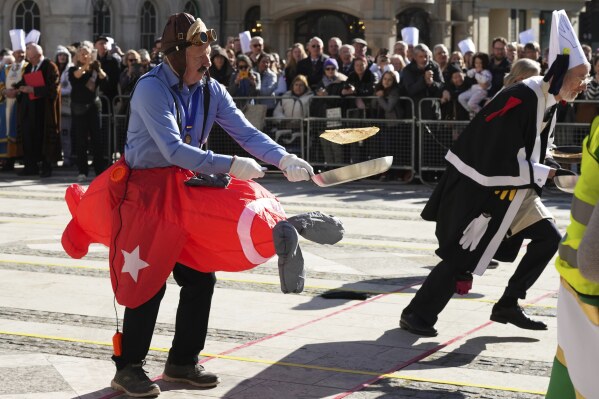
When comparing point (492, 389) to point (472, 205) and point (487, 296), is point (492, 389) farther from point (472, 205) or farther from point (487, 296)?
point (487, 296)

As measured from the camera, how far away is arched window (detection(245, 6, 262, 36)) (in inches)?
1416

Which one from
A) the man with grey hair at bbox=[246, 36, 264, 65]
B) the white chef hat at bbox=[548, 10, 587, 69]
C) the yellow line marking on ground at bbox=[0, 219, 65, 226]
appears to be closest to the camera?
the white chef hat at bbox=[548, 10, 587, 69]

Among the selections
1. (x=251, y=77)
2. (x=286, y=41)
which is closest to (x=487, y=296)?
(x=251, y=77)

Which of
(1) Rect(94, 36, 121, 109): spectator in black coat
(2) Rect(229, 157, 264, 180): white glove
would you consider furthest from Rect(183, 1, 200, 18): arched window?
(2) Rect(229, 157, 264, 180): white glove

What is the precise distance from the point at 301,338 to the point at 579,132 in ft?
31.0

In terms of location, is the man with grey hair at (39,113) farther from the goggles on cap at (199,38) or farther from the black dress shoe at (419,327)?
the goggles on cap at (199,38)

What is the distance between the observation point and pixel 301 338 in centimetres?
820

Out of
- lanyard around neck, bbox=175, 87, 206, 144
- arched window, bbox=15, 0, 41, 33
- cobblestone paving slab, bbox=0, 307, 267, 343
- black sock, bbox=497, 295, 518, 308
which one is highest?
arched window, bbox=15, 0, 41, 33

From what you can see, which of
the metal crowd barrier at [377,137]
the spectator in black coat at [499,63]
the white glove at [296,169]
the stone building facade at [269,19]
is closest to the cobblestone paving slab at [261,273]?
the white glove at [296,169]

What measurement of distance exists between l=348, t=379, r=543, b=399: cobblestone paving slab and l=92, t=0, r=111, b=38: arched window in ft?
83.7

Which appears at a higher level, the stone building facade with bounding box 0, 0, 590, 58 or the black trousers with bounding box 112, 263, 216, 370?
the stone building facade with bounding box 0, 0, 590, 58

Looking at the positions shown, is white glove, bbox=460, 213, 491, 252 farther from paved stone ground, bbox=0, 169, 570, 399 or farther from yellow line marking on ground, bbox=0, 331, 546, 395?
yellow line marking on ground, bbox=0, 331, 546, 395

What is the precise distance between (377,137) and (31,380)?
37.0ft

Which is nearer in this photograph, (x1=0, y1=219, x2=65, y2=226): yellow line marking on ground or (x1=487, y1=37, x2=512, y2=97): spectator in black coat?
(x1=0, y1=219, x2=65, y2=226): yellow line marking on ground
